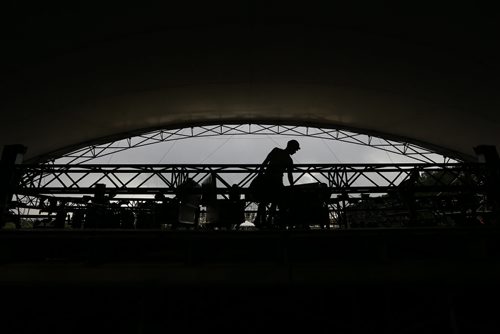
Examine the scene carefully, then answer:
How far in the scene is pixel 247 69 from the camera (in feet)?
→ 25.7

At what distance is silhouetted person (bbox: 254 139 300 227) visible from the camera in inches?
165

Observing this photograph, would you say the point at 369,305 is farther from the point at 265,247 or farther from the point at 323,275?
the point at 265,247

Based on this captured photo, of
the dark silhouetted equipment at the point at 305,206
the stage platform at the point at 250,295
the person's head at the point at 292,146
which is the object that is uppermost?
the person's head at the point at 292,146

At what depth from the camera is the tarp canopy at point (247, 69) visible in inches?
220

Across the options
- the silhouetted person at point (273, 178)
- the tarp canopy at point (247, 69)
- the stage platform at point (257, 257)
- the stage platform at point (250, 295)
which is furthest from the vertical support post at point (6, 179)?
the silhouetted person at point (273, 178)

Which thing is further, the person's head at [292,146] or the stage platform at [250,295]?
the person's head at [292,146]

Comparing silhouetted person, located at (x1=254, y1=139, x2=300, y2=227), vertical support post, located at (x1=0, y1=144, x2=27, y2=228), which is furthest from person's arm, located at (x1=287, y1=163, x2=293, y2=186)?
vertical support post, located at (x1=0, y1=144, x2=27, y2=228)

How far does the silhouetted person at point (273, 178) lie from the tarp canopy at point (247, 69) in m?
3.29

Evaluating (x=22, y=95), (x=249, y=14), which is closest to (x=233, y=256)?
(x=249, y=14)

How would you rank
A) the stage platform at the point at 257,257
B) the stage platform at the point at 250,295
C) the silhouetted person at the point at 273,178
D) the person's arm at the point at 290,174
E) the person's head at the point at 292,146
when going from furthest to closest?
the person's head at the point at 292,146
the person's arm at the point at 290,174
the silhouetted person at the point at 273,178
the stage platform at the point at 257,257
the stage platform at the point at 250,295

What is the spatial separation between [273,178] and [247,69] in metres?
4.78

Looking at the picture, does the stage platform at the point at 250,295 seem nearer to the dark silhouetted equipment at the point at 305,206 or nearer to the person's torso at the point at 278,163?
the dark silhouetted equipment at the point at 305,206

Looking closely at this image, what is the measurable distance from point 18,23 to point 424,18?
8.40m

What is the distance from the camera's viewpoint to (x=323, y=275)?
2410 mm
